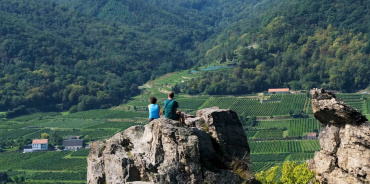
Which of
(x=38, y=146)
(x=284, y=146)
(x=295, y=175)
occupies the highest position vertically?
(x=295, y=175)

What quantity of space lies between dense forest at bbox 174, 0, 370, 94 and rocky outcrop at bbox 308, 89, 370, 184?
12074 cm

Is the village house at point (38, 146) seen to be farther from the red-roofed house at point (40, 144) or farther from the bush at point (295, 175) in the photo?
the bush at point (295, 175)

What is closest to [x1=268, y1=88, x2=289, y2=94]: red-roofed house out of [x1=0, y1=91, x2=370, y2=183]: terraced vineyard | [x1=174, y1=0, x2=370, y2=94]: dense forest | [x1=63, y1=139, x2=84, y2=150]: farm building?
[x1=174, y1=0, x2=370, y2=94]: dense forest

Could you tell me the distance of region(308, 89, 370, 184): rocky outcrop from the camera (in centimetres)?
2239

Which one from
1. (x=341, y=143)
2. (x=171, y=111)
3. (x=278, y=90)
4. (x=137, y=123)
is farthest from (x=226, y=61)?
(x=171, y=111)

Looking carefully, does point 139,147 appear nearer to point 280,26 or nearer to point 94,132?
point 94,132

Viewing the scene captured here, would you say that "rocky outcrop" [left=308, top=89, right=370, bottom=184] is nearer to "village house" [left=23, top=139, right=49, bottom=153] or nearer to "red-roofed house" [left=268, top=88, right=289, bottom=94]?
"village house" [left=23, top=139, right=49, bottom=153]

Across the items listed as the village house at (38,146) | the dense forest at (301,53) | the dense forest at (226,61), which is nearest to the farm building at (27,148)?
the village house at (38,146)

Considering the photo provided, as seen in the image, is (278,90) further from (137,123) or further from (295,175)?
(295,175)

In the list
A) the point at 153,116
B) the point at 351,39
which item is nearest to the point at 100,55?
the point at 351,39

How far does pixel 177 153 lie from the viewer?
21.0 meters

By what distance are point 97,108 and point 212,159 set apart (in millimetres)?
132103

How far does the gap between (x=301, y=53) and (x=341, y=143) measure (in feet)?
469

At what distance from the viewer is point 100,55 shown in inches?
7761
